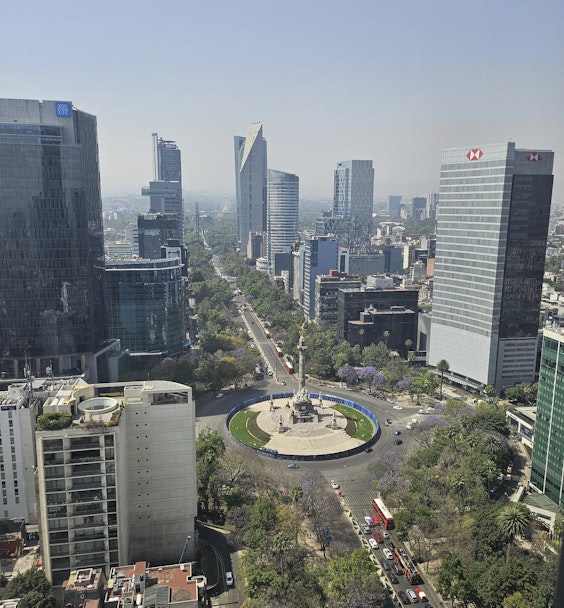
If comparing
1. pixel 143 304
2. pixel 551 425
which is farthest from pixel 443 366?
pixel 143 304

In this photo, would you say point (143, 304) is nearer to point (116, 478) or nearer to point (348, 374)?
point (348, 374)

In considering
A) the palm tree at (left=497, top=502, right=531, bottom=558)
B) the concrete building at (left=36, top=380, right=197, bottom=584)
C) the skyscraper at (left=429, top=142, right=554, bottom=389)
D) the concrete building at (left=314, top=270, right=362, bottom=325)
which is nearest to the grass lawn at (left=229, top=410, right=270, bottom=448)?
the concrete building at (left=36, top=380, right=197, bottom=584)

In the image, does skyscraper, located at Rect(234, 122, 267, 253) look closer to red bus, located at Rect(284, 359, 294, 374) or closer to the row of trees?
red bus, located at Rect(284, 359, 294, 374)

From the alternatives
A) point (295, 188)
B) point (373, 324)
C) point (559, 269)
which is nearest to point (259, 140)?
point (295, 188)

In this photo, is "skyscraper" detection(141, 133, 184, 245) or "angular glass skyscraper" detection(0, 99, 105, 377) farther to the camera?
"skyscraper" detection(141, 133, 184, 245)

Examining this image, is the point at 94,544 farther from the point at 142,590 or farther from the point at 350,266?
the point at 350,266
